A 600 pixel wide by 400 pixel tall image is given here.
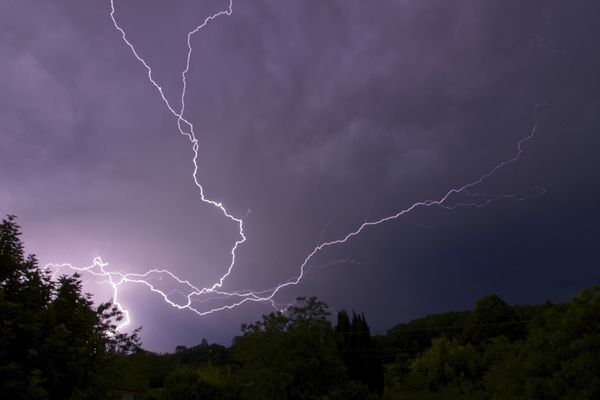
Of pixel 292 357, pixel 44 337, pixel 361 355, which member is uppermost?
A: pixel 361 355

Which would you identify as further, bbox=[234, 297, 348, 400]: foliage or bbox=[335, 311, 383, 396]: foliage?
bbox=[335, 311, 383, 396]: foliage

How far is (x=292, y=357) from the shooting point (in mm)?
→ 15539

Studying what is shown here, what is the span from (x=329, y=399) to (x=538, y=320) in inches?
267

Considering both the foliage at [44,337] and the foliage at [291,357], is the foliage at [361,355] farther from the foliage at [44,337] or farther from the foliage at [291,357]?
the foliage at [44,337]

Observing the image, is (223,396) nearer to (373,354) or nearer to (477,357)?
(373,354)

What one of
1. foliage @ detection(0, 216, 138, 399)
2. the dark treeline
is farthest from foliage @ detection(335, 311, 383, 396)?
foliage @ detection(0, 216, 138, 399)

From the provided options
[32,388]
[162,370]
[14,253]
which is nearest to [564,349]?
[32,388]

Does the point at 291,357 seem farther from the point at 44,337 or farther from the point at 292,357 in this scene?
the point at 44,337

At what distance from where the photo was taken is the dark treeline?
19.4 feet

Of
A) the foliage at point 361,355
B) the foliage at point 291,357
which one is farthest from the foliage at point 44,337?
the foliage at point 361,355

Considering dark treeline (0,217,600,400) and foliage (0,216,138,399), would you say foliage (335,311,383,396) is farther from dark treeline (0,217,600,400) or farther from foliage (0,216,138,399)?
foliage (0,216,138,399)

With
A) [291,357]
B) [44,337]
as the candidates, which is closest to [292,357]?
[291,357]

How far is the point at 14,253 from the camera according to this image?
21.4ft

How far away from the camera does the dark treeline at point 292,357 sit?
19.4 feet
